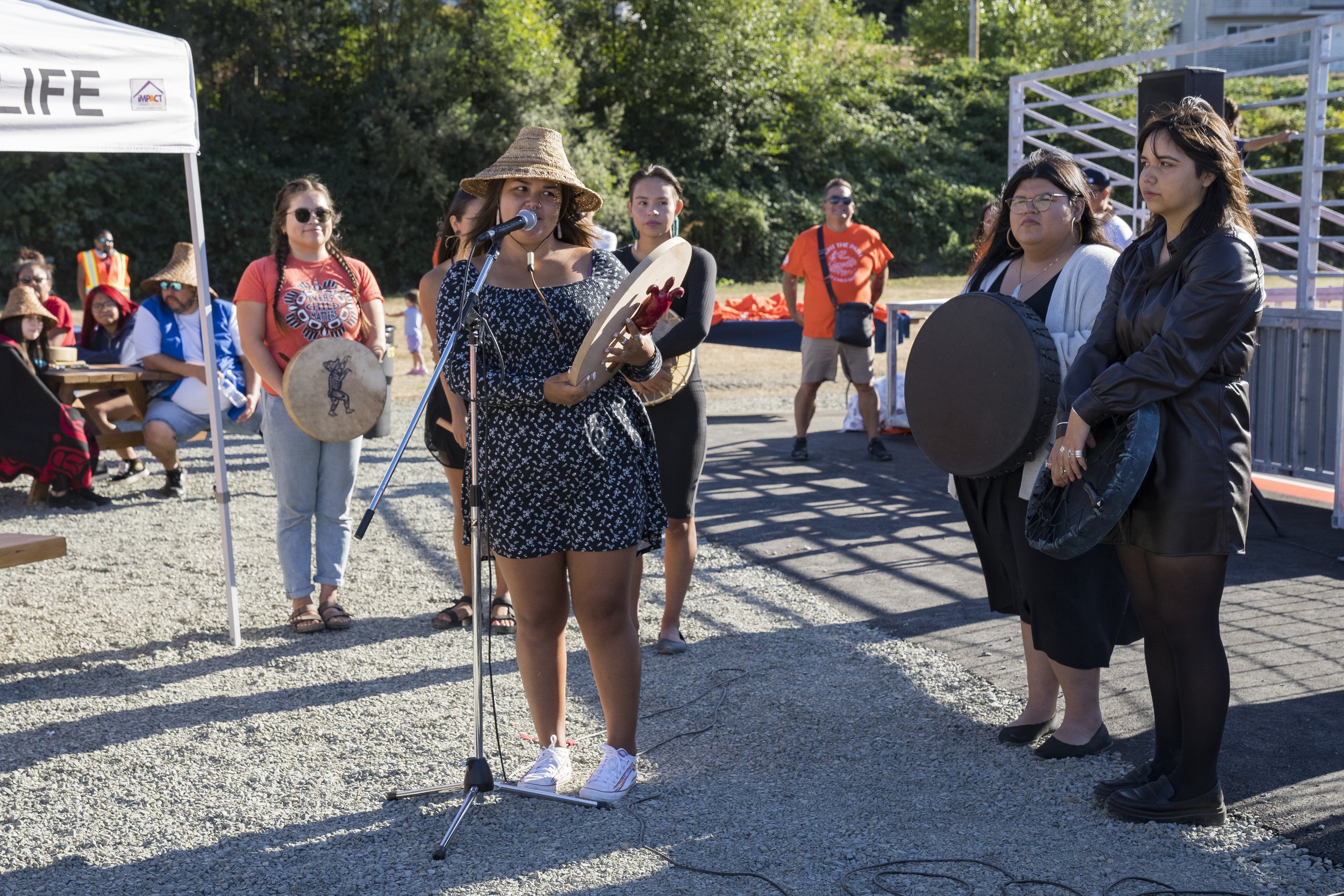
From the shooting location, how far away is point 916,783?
11.4 ft

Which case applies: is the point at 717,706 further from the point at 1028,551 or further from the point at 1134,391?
the point at 1134,391

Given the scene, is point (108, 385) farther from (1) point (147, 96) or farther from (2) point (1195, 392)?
(2) point (1195, 392)

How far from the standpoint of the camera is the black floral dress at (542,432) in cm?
320

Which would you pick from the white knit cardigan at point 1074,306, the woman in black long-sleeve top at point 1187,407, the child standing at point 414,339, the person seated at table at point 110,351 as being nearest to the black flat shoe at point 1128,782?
the woman in black long-sleeve top at point 1187,407

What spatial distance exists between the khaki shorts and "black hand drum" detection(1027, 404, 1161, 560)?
5454 mm

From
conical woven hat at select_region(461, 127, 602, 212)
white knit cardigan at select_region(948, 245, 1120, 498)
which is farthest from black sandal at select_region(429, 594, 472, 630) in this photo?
white knit cardigan at select_region(948, 245, 1120, 498)

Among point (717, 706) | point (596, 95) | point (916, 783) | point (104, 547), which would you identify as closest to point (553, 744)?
point (717, 706)

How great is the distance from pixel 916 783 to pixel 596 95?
1086 inches

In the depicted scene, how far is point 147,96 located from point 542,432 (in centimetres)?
270

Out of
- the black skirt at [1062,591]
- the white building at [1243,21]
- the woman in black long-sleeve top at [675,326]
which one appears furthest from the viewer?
the white building at [1243,21]

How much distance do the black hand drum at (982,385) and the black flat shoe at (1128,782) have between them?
3.02 feet

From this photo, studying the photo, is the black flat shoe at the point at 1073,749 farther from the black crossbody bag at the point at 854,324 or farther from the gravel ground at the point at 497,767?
the black crossbody bag at the point at 854,324

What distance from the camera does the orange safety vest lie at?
15.0 metres

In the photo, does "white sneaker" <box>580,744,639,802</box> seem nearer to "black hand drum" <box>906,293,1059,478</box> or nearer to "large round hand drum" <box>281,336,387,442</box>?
"black hand drum" <box>906,293,1059,478</box>
